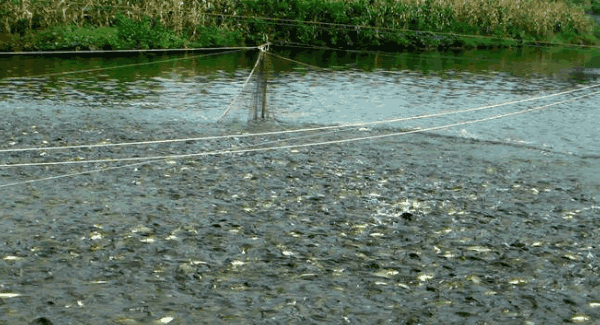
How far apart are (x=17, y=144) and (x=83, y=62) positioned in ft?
39.7

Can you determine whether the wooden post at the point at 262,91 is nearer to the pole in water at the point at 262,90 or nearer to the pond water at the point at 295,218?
the pole in water at the point at 262,90

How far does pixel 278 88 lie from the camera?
20844mm

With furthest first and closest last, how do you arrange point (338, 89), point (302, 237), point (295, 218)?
point (338, 89) < point (295, 218) < point (302, 237)

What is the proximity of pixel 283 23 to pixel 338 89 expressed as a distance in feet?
41.6

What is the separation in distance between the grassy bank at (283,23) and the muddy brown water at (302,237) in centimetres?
1452

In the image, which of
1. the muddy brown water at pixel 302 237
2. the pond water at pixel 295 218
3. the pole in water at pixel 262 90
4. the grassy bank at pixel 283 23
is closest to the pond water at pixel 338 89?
the pond water at pixel 295 218

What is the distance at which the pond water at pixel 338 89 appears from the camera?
16766mm

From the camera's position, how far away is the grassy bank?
2761cm

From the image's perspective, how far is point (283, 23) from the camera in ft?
109

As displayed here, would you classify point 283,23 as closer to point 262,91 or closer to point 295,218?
point 262,91

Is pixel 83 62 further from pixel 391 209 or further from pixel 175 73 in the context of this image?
pixel 391 209

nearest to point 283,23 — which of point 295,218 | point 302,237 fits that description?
point 295,218

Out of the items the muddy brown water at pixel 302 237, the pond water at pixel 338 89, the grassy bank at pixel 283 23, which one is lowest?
the muddy brown water at pixel 302 237

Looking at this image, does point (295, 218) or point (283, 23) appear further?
point (283, 23)
